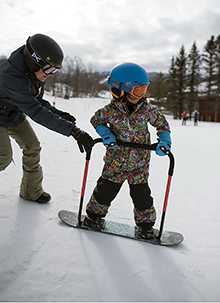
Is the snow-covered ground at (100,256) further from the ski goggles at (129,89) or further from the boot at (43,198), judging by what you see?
the ski goggles at (129,89)

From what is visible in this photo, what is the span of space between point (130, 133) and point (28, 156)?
1461 millimetres

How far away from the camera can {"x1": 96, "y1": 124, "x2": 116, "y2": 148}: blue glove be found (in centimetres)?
210

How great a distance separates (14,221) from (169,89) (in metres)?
36.9

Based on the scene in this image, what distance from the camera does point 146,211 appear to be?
7.54 feet

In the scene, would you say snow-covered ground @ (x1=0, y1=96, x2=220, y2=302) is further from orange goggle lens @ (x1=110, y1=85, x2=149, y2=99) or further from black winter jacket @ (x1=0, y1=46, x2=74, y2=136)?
orange goggle lens @ (x1=110, y1=85, x2=149, y2=99)

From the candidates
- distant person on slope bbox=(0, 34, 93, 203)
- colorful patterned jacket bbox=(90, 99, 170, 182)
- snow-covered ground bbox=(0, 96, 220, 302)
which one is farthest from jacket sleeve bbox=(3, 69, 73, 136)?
snow-covered ground bbox=(0, 96, 220, 302)

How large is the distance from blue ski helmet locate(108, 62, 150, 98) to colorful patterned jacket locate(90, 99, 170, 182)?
11 centimetres

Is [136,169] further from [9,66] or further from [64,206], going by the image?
[9,66]

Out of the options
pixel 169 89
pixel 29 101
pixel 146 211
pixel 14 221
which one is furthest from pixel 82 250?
pixel 169 89

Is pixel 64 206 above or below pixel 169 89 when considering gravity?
below

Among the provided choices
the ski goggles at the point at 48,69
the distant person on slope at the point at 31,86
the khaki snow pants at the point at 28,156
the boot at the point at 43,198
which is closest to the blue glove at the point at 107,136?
the distant person on slope at the point at 31,86

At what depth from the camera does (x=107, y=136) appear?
7.02 feet

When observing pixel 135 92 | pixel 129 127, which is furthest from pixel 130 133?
pixel 135 92

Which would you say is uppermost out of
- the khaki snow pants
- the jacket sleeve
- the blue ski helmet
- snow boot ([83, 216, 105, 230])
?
the blue ski helmet
